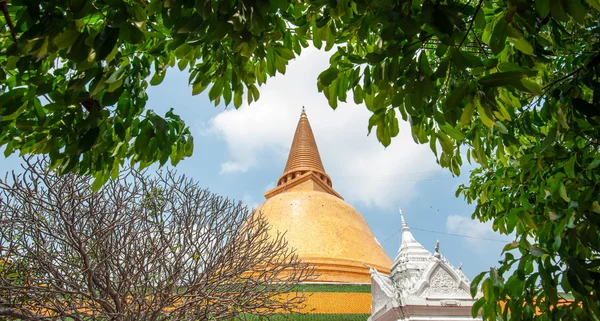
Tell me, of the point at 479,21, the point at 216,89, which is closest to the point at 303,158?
the point at 216,89

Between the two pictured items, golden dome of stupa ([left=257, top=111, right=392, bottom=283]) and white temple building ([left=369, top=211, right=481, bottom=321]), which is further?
golden dome of stupa ([left=257, top=111, right=392, bottom=283])

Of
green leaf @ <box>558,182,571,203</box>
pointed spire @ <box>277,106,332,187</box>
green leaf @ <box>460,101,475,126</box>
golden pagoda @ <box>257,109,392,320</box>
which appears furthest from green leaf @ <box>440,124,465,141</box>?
pointed spire @ <box>277,106,332,187</box>

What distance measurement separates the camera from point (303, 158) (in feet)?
75.5

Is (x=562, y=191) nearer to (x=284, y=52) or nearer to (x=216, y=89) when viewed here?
(x=284, y=52)

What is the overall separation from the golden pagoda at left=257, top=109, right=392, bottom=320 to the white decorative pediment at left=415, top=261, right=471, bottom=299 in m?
3.05

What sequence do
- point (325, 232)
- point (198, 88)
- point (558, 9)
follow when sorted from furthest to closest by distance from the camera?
1. point (325, 232)
2. point (198, 88)
3. point (558, 9)

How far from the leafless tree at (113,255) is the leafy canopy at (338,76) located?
3.79m

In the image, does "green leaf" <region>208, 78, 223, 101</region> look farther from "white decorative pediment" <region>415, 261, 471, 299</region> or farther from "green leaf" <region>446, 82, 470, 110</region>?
"white decorative pediment" <region>415, 261, 471, 299</region>

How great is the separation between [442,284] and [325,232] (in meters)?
7.72

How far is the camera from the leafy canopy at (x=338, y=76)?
1.41 meters

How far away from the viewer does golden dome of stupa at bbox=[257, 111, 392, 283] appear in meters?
14.1

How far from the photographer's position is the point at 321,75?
1.86m

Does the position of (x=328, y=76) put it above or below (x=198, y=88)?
below

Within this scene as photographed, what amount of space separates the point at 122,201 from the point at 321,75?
557cm
